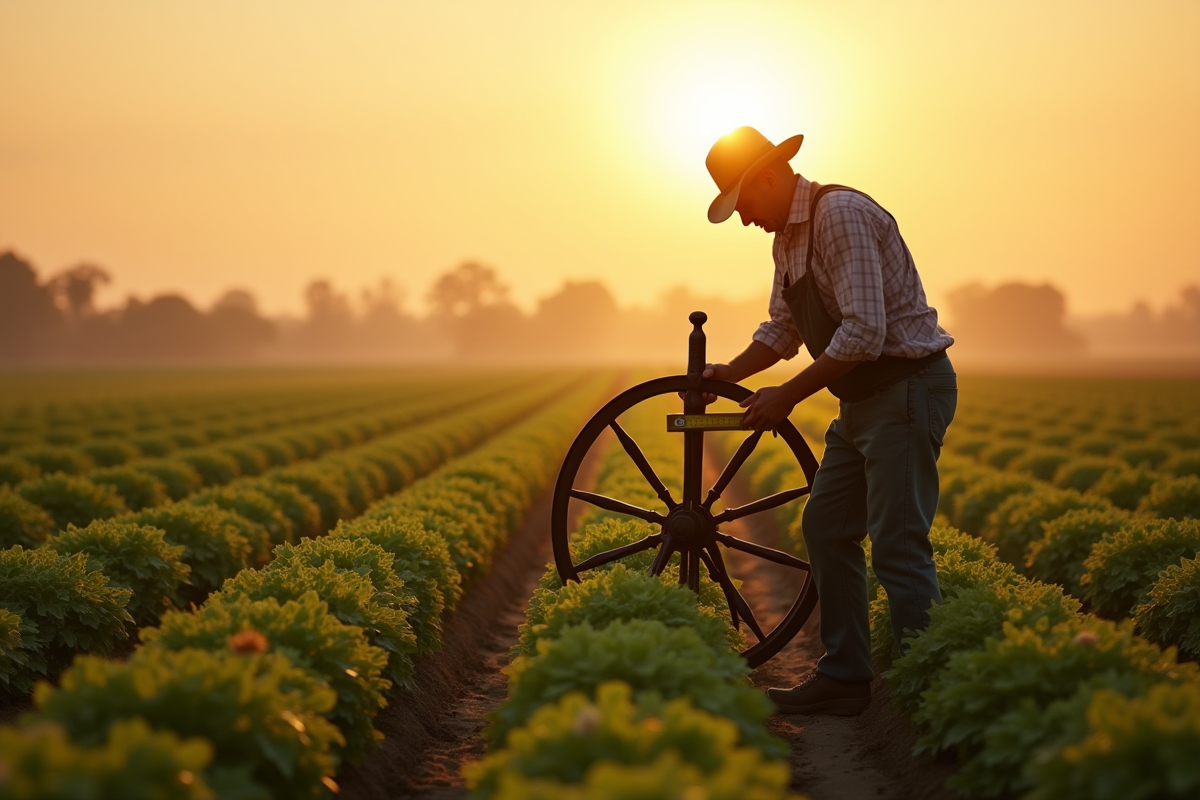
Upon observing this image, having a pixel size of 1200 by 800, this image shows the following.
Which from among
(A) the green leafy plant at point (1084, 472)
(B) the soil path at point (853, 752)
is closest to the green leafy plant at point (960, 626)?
(B) the soil path at point (853, 752)

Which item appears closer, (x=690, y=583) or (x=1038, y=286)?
(x=690, y=583)

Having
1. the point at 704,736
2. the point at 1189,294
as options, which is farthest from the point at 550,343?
the point at 704,736

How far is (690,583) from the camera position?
218 inches

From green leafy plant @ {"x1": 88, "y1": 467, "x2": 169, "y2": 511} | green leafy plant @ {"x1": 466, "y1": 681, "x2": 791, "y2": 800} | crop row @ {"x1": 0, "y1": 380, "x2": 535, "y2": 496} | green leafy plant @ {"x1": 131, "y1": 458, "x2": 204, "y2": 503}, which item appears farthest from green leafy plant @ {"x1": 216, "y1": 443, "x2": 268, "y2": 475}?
green leafy plant @ {"x1": 466, "y1": 681, "x2": 791, "y2": 800}

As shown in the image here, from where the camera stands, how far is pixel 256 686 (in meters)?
3.30

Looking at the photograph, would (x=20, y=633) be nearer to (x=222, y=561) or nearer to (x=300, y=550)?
(x=300, y=550)

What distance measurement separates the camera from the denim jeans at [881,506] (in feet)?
15.8

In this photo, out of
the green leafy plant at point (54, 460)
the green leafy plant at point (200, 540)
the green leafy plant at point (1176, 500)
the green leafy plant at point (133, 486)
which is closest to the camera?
the green leafy plant at point (200, 540)

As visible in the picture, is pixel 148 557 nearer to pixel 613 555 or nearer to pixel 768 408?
pixel 613 555

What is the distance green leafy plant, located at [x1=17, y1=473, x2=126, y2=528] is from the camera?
34.5ft

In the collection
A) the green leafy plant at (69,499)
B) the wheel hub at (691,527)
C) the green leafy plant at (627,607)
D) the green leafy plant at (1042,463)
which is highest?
the wheel hub at (691,527)

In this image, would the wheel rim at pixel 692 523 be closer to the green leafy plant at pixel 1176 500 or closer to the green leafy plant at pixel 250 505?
the green leafy plant at pixel 250 505

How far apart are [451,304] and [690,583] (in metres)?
160

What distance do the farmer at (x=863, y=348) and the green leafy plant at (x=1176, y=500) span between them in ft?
22.6
